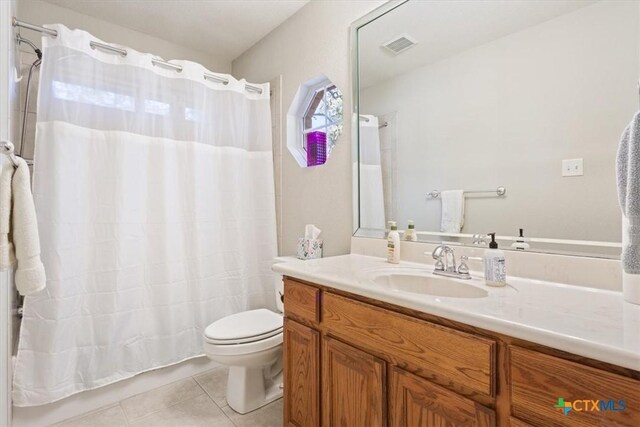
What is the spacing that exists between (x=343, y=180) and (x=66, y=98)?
5.07 ft

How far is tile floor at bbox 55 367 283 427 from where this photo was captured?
1.61 metres

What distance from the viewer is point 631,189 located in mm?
761

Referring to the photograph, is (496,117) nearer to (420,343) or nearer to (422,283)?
(422,283)

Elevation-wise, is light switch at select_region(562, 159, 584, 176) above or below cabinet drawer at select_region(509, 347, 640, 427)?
above

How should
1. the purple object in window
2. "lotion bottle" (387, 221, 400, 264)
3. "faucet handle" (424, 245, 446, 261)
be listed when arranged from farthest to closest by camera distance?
the purple object in window
"lotion bottle" (387, 221, 400, 264)
"faucet handle" (424, 245, 446, 261)

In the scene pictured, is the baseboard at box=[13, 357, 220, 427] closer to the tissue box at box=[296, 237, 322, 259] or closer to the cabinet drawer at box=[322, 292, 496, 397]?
the tissue box at box=[296, 237, 322, 259]

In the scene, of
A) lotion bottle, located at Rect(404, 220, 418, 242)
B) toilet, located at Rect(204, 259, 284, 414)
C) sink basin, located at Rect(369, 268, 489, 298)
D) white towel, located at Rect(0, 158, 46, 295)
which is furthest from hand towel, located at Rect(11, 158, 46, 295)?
lotion bottle, located at Rect(404, 220, 418, 242)

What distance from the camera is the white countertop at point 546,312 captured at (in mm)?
598

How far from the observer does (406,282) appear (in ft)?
4.26

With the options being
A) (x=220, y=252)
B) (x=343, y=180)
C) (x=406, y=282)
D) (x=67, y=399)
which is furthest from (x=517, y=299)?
(x=67, y=399)

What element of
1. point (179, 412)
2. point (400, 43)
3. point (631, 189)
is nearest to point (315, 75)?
point (400, 43)

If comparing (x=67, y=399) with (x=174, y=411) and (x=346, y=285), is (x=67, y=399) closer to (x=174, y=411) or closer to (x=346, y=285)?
(x=174, y=411)

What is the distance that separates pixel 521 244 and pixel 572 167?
0.31 metres

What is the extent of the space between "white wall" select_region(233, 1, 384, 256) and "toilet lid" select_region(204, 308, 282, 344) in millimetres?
535
